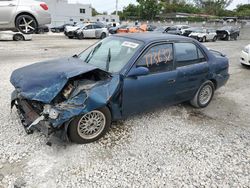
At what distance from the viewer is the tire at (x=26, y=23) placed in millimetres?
7523

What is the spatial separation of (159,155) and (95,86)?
1.28m

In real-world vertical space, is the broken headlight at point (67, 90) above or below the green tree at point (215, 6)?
below

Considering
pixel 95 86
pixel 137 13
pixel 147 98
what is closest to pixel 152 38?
pixel 147 98

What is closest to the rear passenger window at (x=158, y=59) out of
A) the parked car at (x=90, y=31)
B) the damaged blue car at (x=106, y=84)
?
the damaged blue car at (x=106, y=84)

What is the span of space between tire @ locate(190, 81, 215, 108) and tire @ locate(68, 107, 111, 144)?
209cm

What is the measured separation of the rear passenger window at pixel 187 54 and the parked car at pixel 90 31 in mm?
17940

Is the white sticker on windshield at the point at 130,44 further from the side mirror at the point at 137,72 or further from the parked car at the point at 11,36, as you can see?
the parked car at the point at 11,36

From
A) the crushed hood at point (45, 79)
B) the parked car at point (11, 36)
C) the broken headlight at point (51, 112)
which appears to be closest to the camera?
the broken headlight at point (51, 112)

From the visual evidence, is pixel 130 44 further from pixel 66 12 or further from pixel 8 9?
pixel 66 12

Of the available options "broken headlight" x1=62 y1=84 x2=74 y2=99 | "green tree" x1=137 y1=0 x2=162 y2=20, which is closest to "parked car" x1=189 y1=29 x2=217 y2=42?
"broken headlight" x1=62 y1=84 x2=74 y2=99

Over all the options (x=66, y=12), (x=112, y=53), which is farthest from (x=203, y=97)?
(x=66, y=12)

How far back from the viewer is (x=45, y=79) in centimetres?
298

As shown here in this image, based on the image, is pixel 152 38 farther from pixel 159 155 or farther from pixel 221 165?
pixel 221 165

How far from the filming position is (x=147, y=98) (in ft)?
11.4
